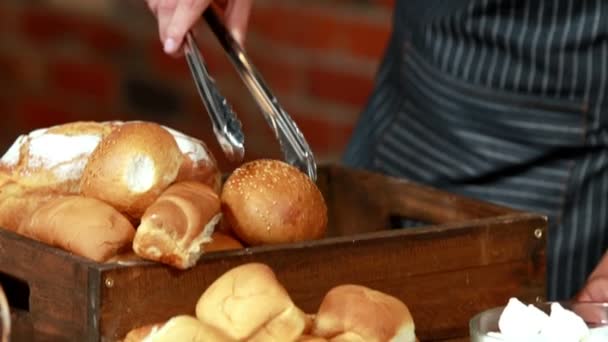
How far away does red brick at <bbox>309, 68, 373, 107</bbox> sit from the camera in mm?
2701

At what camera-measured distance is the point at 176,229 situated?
104 centimetres

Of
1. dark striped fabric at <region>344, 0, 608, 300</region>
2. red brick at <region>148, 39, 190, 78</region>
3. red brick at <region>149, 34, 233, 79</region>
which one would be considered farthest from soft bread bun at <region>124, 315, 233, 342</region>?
red brick at <region>148, 39, 190, 78</region>

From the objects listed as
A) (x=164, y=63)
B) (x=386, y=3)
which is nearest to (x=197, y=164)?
(x=386, y=3)

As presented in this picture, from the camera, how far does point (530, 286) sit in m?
1.25

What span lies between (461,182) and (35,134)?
625 mm

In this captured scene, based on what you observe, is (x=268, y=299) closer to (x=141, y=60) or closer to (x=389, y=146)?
(x=389, y=146)

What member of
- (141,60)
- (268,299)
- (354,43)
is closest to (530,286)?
(268,299)

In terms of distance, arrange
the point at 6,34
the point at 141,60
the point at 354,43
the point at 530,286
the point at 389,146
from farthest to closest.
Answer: the point at 6,34 < the point at 141,60 < the point at 354,43 < the point at 389,146 < the point at 530,286

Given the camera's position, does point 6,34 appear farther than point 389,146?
Yes

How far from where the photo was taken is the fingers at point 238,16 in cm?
148

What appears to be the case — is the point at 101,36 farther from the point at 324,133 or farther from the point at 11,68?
the point at 324,133

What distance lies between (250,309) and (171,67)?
2358mm

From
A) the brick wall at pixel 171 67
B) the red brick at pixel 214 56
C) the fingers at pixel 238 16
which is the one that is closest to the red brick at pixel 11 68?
the brick wall at pixel 171 67

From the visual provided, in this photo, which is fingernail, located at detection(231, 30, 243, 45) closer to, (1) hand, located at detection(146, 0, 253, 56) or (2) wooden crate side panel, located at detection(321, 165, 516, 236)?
(1) hand, located at detection(146, 0, 253, 56)
